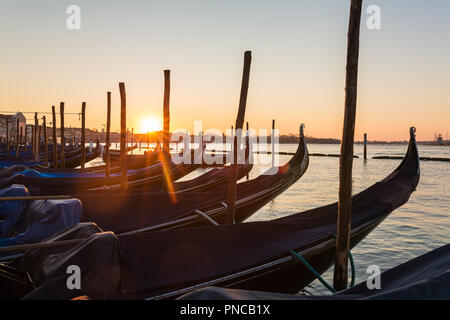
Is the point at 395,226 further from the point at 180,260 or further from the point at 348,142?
the point at 180,260

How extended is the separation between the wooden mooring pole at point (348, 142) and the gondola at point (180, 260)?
35 centimetres

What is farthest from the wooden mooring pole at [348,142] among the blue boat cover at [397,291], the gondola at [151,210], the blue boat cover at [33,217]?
the blue boat cover at [33,217]

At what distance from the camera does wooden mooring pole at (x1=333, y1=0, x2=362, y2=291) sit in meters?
3.33

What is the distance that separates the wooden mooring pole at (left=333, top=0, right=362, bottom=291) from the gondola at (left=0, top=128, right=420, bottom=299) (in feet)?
1.14

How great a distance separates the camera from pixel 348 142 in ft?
10.9

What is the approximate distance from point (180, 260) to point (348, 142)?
1.78 m

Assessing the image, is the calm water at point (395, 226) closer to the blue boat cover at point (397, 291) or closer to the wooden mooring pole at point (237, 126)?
the wooden mooring pole at point (237, 126)

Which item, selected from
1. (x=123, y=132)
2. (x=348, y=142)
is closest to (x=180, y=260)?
(x=348, y=142)

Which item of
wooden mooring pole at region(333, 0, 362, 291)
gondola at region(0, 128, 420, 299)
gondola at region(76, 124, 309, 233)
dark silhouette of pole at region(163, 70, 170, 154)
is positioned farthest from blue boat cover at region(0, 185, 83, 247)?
wooden mooring pole at region(333, 0, 362, 291)

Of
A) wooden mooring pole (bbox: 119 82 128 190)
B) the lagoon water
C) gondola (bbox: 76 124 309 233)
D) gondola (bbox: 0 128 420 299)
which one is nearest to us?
gondola (bbox: 0 128 420 299)

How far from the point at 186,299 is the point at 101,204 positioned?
3880 mm

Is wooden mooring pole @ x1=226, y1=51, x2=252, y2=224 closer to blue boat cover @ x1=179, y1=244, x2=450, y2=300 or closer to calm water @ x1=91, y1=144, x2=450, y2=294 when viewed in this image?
calm water @ x1=91, y1=144, x2=450, y2=294

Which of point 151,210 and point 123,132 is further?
point 123,132
